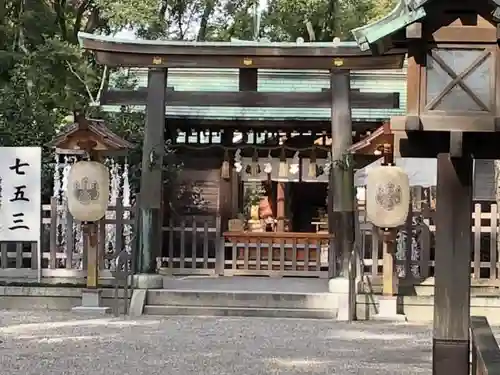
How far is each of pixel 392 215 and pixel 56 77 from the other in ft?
35.4

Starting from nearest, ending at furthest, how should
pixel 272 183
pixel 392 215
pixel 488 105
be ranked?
pixel 488 105 → pixel 392 215 → pixel 272 183

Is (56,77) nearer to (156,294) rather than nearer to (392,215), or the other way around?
(156,294)

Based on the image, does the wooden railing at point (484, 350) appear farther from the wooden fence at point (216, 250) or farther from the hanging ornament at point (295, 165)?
the hanging ornament at point (295, 165)

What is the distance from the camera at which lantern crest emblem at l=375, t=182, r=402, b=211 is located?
11453 mm

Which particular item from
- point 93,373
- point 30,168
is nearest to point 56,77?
point 30,168

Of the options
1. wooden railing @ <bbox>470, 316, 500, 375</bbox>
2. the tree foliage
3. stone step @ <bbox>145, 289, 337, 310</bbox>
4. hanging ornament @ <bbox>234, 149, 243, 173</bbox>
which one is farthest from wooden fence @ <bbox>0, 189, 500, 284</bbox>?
wooden railing @ <bbox>470, 316, 500, 375</bbox>

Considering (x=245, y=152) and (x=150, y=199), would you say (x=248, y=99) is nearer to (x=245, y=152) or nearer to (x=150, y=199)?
(x=150, y=199)

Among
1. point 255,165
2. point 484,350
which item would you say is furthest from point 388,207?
point 484,350

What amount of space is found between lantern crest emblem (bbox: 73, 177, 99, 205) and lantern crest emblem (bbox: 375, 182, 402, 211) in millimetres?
3875

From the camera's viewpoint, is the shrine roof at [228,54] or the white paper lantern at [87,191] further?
the shrine roof at [228,54]

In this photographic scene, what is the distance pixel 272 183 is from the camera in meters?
18.2

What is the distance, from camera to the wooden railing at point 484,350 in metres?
4.05

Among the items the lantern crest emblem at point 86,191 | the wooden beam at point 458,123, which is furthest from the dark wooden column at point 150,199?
the wooden beam at point 458,123

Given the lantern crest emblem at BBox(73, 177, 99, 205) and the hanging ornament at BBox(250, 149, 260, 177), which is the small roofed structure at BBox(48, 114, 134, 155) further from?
the hanging ornament at BBox(250, 149, 260, 177)
